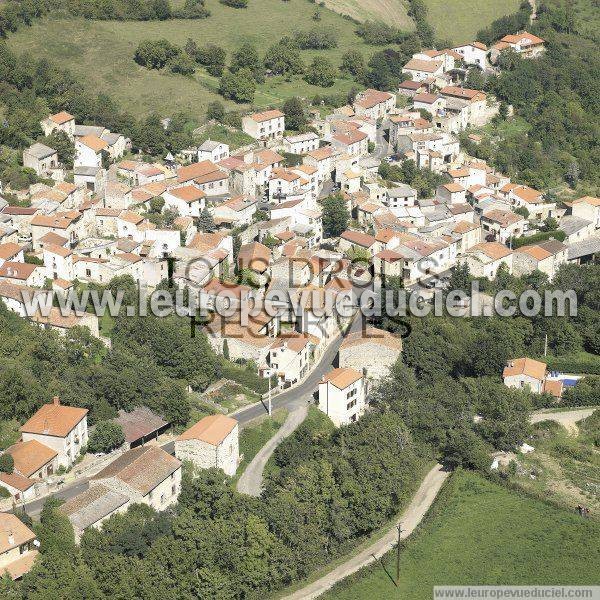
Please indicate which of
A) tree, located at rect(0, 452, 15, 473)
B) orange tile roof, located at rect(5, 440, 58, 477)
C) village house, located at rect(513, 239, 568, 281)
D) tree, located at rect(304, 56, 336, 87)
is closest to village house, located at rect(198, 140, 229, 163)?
tree, located at rect(304, 56, 336, 87)

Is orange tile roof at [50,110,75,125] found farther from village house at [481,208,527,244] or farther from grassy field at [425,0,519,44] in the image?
grassy field at [425,0,519,44]

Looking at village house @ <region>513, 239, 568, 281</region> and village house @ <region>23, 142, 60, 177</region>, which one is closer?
village house @ <region>513, 239, 568, 281</region>

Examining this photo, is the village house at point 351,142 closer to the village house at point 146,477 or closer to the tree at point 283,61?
the tree at point 283,61

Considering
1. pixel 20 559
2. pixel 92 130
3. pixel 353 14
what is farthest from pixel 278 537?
pixel 353 14

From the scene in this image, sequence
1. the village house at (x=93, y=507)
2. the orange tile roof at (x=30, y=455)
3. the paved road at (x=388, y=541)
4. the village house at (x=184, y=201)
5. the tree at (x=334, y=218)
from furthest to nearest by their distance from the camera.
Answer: the tree at (x=334, y=218), the village house at (x=184, y=201), the orange tile roof at (x=30, y=455), the paved road at (x=388, y=541), the village house at (x=93, y=507)

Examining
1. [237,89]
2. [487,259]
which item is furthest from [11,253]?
[237,89]

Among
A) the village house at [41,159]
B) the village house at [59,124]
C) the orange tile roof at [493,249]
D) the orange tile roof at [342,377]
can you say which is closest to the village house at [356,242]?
the orange tile roof at [493,249]
